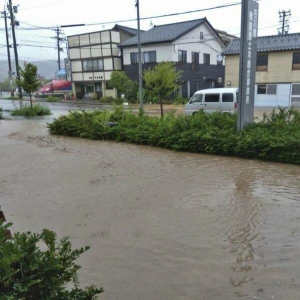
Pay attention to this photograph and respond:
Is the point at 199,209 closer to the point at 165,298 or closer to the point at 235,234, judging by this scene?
the point at 235,234

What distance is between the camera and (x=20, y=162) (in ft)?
27.0

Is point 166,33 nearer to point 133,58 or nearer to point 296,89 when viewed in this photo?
point 133,58

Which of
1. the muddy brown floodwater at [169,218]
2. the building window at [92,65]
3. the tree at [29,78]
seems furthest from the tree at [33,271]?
the building window at [92,65]

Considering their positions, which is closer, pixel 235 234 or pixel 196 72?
pixel 235 234

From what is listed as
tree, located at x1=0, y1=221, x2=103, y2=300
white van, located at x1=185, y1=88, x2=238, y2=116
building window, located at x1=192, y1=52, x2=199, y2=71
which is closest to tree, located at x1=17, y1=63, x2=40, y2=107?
white van, located at x1=185, y1=88, x2=238, y2=116

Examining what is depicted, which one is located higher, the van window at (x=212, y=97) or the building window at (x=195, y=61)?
the building window at (x=195, y=61)

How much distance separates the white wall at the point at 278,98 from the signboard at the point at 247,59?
55.3 ft

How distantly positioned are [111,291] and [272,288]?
1.54 metres

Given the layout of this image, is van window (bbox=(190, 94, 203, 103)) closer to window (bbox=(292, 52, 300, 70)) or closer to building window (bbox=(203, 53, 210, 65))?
window (bbox=(292, 52, 300, 70))

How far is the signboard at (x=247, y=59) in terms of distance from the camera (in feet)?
27.9

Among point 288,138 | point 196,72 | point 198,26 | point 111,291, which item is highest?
point 198,26

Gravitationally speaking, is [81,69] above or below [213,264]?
above

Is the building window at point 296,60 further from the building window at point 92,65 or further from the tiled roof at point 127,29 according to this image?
the building window at point 92,65

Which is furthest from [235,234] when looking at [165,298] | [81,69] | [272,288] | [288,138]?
[81,69]
